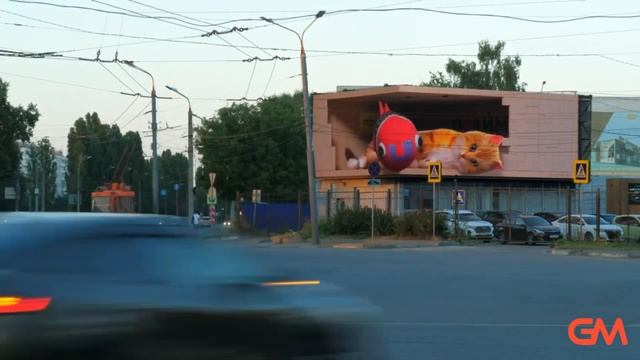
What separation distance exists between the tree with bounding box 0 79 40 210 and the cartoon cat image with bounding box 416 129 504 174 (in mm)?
28314

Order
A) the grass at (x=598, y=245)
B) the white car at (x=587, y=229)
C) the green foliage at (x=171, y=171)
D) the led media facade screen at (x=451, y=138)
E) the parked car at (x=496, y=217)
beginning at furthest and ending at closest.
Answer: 1. the green foliage at (x=171, y=171)
2. the led media facade screen at (x=451, y=138)
3. the parked car at (x=496, y=217)
4. the white car at (x=587, y=229)
5. the grass at (x=598, y=245)

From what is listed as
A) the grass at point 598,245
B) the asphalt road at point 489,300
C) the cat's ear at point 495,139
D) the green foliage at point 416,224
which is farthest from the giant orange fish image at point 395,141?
the asphalt road at point 489,300

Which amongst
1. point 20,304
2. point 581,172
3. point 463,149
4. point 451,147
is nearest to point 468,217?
point 581,172

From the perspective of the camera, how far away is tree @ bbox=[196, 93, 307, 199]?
69.4m

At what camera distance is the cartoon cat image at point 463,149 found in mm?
54938

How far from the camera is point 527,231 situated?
3862 cm

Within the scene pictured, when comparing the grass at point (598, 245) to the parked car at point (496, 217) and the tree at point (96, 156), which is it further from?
the tree at point (96, 156)

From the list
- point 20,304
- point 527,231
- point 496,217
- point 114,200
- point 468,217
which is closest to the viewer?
point 20,304

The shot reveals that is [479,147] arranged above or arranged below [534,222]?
above

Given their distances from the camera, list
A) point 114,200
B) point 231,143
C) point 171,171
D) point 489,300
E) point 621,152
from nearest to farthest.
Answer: point 489,300 → point 114,200 → point 621,152 → point 231,143 → point 171,171

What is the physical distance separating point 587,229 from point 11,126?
41.2 m

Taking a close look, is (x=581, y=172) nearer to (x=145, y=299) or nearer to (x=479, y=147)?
(x=479, y=147)

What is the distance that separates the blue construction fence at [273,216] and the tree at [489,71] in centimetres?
3415

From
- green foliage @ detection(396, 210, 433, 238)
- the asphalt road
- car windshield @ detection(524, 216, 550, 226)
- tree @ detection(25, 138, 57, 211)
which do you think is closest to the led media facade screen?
green foliage @ detection(396, 210, 433, 238)
